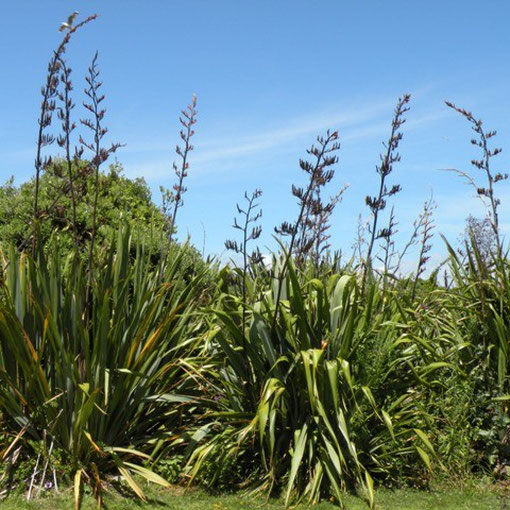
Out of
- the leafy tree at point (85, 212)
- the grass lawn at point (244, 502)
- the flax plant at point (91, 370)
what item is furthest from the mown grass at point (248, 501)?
the leafy tree at point (85, 212)

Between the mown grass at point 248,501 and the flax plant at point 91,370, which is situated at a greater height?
the flax plant at point 91,370

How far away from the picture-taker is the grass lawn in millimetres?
5270

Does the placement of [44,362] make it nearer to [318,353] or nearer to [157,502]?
[157,502]

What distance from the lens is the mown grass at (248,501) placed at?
5.27m

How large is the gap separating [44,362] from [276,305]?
203 cm

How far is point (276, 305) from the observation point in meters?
5.65

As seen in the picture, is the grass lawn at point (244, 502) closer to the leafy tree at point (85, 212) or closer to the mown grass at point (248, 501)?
the mown grass at point (248, 501)

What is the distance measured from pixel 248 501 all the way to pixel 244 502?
41mm

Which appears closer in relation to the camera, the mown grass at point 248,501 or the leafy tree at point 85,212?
the mown grass at point 248,501

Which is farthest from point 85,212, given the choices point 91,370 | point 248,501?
point 248,501

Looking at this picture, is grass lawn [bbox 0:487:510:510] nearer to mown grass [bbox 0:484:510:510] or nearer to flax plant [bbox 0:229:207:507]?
mown grass [bbox 0:484:510:510]

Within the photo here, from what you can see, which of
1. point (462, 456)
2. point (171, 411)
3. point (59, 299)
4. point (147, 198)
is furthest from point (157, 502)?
point (147, 198)

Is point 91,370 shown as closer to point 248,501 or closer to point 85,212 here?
point 248,501

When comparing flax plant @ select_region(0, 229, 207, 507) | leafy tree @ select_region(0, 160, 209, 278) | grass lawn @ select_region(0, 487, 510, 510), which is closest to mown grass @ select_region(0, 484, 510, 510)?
grass lawn @ select_region(0, 487, 510, 510)
